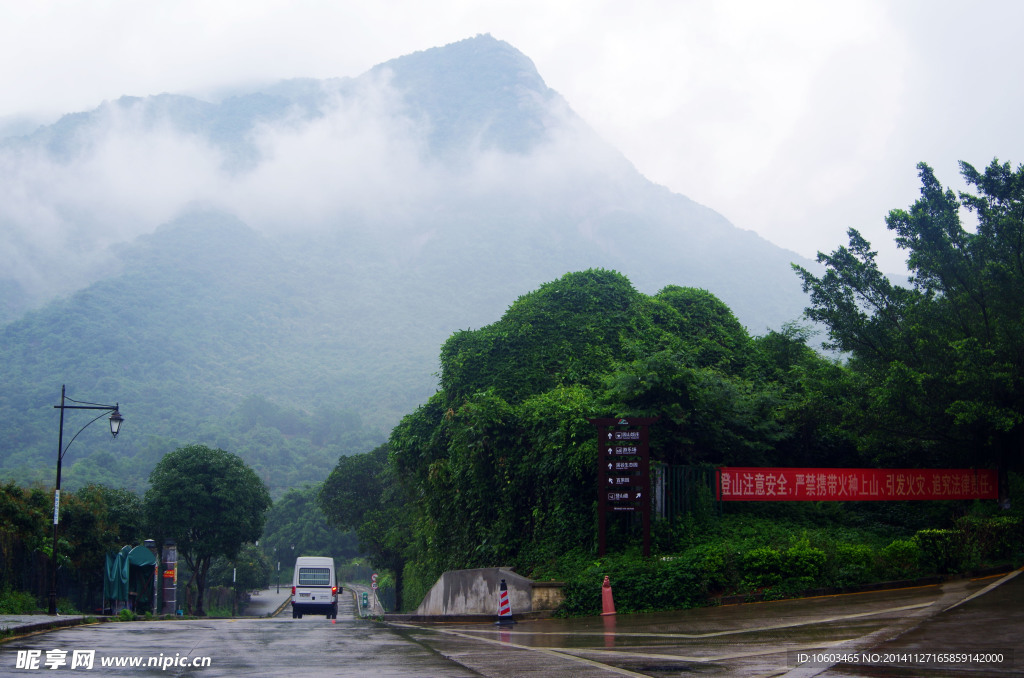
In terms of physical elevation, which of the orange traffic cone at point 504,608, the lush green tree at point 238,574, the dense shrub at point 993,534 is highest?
the dense shrub at point 993,534

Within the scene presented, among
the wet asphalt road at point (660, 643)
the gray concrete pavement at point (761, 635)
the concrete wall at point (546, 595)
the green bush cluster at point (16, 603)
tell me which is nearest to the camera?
the wet asphalt road at point (660, 643)

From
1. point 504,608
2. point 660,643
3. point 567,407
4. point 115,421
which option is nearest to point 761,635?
point 660,643

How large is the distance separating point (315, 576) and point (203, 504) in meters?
19.6

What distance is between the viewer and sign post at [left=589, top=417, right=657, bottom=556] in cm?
1944

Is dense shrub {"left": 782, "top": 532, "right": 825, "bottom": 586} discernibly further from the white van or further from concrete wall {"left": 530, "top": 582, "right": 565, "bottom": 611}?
the white van

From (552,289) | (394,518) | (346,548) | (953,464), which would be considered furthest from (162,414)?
(953,464)

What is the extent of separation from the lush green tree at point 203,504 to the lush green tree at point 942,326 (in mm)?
41832

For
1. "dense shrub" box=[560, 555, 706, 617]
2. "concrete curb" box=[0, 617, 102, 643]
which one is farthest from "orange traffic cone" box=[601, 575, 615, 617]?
"concrete curb" box=[0, 617, 102, 643]

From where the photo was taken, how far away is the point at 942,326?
2103 cm

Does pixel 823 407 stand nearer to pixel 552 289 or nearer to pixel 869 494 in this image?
pixel 869 494

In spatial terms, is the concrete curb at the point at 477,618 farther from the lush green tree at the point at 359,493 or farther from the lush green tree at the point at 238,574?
the lush green tree at the point at 238,574

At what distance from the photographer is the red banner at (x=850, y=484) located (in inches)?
789

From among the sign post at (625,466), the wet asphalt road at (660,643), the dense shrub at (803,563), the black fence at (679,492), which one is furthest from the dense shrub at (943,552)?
the sign post at (625,466)

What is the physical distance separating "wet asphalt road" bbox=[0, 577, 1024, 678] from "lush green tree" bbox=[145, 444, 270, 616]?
37.9 meters
